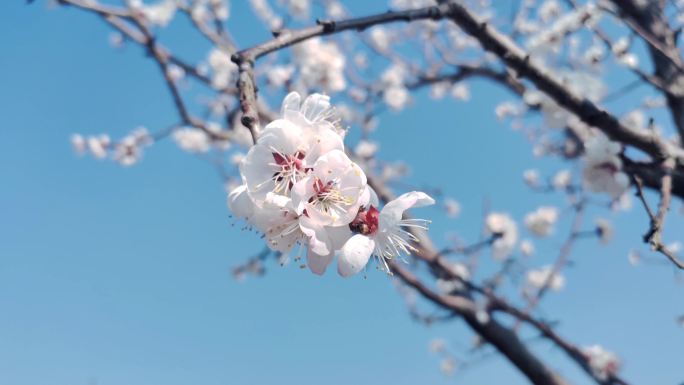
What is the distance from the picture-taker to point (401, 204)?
0.82m

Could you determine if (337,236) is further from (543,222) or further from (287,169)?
(543,222)

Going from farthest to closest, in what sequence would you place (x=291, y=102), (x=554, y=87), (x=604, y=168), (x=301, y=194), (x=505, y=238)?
(x=505, y=238), (x=604, y=168), (x=554, y=87), (x=291, y=102), (x=301, y=194)

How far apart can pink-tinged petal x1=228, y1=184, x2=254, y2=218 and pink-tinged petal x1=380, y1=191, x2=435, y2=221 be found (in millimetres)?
211

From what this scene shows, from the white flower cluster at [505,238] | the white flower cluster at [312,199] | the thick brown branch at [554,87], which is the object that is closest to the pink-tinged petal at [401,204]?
the white flower cluster at [312,199]

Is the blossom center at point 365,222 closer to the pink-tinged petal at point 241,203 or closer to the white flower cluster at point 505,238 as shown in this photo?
the pink-tinged petal at point 241,203

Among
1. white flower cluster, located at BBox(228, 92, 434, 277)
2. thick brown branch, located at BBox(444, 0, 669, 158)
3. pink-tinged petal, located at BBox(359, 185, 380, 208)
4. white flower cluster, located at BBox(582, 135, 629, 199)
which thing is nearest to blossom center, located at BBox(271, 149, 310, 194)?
white flower cluster, located at BBox(228, 92, 434, 277)

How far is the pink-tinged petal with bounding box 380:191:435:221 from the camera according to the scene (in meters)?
0.81

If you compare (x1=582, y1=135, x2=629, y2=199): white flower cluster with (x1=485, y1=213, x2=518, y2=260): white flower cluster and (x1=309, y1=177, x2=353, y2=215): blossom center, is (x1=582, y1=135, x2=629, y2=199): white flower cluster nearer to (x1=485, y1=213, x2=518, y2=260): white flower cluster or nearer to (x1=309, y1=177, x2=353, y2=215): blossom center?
(x1=309, y1=177, x2=353, y2=215): blossom center

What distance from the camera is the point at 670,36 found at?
2.15 meters

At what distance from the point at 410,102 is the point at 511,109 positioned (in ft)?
5.32

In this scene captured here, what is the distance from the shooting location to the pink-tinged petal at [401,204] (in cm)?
81

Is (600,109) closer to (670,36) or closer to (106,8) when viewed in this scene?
(670,36)

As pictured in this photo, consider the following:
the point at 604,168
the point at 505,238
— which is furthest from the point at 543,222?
the point at 604,168

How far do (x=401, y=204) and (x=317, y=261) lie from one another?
163 mm
